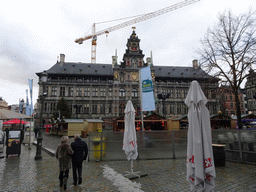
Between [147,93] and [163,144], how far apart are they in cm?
538

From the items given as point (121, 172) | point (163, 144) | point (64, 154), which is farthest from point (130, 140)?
point (163, 144)

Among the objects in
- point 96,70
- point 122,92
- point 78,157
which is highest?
point 96,70

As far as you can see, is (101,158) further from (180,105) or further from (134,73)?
(180,105)

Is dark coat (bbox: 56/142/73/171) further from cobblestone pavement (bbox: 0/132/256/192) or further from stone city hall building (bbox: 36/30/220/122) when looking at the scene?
stone city hall building (bbox: 36/30/220/122)

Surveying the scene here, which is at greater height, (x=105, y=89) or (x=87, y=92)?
(x=105, y=89)

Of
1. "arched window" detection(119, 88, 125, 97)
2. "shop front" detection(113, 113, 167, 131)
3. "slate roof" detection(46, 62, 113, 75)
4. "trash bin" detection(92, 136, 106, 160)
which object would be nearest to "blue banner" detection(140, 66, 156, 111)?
"trash bin" detection(92, 136, 106, 160)

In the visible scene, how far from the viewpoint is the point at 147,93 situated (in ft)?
45.6

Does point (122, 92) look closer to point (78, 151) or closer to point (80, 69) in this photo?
point (80, 69)

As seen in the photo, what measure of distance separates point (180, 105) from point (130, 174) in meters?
43.1

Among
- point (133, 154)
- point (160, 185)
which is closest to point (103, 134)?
point (133, 154)

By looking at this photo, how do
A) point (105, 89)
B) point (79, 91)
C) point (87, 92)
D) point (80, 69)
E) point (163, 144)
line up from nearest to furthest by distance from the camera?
point (163, 144), point (79, 91), point (87, 92), point (105, 89), point (80, 69)

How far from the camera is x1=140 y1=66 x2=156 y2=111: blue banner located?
13.7 metres

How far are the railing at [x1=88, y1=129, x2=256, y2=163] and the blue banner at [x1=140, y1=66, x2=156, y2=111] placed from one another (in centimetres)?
432

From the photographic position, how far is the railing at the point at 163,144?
317 inches
